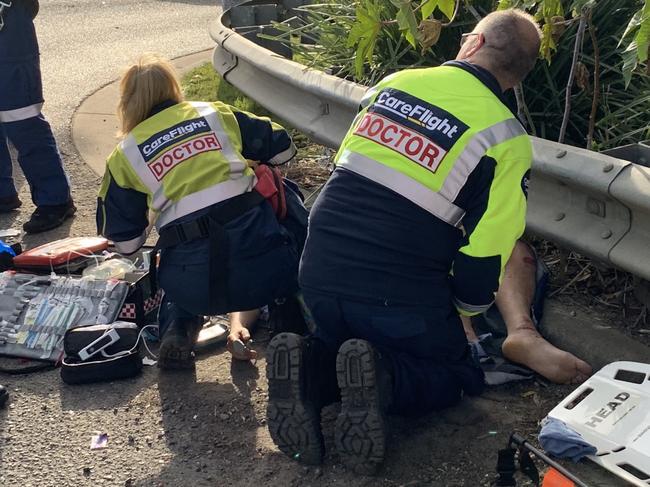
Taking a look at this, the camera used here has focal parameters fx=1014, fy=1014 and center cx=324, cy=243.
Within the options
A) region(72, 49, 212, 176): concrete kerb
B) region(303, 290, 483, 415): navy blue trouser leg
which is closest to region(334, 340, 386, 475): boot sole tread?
region(303, 290, 483, 415): navy blue trouser leg

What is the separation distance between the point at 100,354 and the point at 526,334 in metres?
1.77

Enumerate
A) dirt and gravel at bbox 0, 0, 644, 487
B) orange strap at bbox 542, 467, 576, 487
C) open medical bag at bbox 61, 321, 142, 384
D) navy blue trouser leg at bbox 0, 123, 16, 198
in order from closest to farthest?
orange strap at bbox 542, 467, 576, 487, dirt and gravel at bbox 0, 0, 644, 487, open medical bag at bbox 61, 321, 142, 384, navy blue trouser leg at bbox 0, 123, 16, 198

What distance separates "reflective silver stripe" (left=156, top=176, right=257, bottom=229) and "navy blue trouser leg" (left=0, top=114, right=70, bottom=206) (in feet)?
6.19

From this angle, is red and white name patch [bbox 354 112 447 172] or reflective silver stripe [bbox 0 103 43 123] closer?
red and white name patch [bbox 354 112 447 172]

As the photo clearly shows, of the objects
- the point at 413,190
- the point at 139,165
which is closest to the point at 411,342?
the point at 413,190

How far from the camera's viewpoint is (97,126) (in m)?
8.05

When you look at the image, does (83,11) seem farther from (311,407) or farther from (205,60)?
(311,407)

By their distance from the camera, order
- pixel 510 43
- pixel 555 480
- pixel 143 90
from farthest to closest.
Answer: pixel 143 90 < pixel 510 43 < pixel 555 480

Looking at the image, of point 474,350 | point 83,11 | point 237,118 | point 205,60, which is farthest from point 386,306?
point 83,11

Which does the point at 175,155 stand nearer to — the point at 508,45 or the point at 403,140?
the point at 403,140

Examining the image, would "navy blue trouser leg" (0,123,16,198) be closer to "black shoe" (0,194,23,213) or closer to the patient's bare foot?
"black shoe" (0,194,23,213)

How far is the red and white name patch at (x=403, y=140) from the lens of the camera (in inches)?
138

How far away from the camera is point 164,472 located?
3.53 metres

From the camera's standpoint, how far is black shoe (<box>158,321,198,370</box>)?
426 cm
